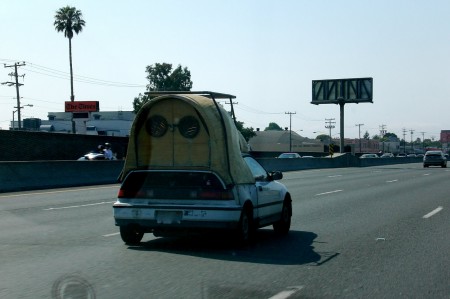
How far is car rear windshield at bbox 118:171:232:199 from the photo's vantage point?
1055 centimetres

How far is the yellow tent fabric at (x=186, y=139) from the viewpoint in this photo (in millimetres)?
10742

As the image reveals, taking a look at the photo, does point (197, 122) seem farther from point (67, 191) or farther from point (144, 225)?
point (67, 191)

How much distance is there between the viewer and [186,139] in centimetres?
1107

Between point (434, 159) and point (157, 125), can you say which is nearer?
point (157, 125)

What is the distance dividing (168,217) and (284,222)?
9.95 feet

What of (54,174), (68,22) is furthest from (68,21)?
(54,174)

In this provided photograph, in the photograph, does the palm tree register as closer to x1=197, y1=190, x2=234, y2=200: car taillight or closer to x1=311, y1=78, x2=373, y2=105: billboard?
x1=311, y1=78, x2=373, y2=105: billboard

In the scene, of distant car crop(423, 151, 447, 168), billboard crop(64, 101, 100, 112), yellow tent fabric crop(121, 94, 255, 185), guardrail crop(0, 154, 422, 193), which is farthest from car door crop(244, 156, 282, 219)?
billboard crop(64, 101, 100, 112)

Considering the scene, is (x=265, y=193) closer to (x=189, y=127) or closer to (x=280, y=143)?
(x=189, y=127)

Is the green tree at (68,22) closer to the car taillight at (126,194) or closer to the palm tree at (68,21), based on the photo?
the palm tree at (68,21)

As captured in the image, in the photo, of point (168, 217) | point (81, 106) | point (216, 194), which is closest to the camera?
point (216, 194)

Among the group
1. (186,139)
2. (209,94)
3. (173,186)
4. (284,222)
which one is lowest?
(284,222)

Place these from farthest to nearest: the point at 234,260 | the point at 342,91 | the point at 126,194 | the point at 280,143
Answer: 1. the point at 280,143
2. the point at 342,91
3. the point at 126,194
4. the point at 234,260

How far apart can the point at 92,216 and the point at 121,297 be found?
903 centimetres
